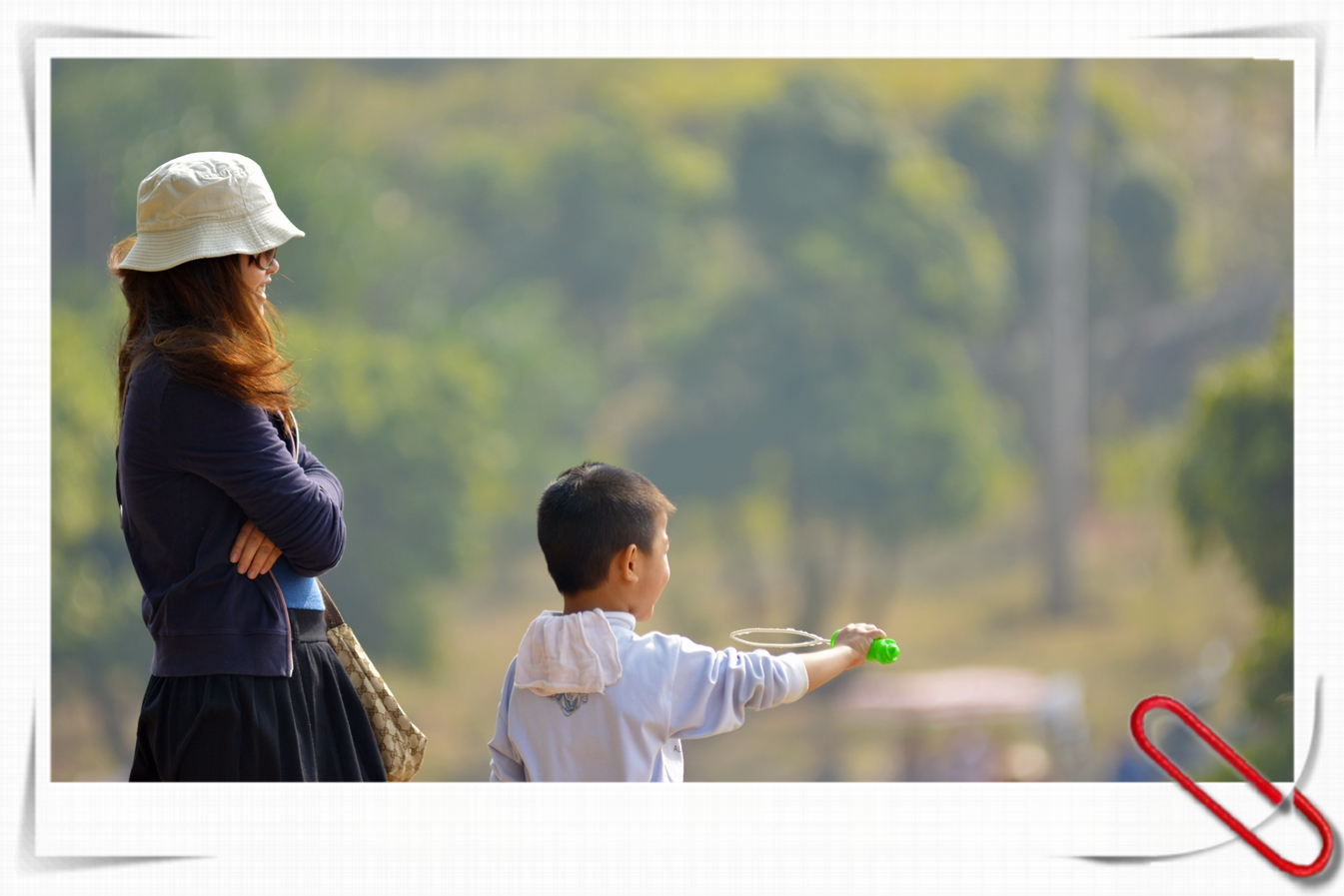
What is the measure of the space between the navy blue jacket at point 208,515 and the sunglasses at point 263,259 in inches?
5.6

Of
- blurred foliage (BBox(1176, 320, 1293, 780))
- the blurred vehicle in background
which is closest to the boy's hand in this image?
blurred foliage (BBox(1176, 320, 1293, 780))

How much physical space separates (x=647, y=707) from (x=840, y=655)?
0.21 m

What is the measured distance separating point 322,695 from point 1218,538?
5.72 m

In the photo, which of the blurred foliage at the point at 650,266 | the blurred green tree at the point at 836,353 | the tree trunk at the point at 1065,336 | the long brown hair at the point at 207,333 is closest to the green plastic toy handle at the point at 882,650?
the long brown hair at the point at 207,333

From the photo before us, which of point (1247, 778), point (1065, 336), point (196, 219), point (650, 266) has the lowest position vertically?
point (1247, 778)

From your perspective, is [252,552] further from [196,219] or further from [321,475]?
[196,219]

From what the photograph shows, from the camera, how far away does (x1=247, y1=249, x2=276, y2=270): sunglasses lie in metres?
1.21

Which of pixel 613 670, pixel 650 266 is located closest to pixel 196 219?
pixel 613 670

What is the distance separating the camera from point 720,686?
126 cm

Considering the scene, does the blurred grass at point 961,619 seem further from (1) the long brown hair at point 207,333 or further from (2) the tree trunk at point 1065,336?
(1) the long brown hair at point 207,333

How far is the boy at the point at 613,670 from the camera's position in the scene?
125 cm

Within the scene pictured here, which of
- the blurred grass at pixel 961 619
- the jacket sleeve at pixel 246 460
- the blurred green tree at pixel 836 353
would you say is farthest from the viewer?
the blurred green tree at pixel 836 353
